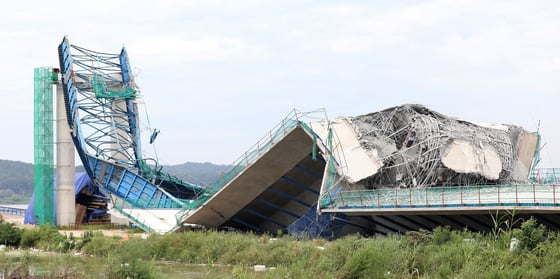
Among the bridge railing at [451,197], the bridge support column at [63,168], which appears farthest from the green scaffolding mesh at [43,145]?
the bridge railing at [451,197]

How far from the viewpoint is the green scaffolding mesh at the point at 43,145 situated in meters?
43.4

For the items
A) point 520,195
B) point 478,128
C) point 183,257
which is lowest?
point 183,257

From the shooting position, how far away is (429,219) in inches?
1080

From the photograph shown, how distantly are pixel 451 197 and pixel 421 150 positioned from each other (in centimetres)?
508

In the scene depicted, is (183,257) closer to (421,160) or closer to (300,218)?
(300,218)

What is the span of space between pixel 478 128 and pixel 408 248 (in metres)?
13.4

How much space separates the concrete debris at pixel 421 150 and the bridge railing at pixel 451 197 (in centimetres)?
167

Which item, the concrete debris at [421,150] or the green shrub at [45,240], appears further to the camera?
the green shrub at [45,240]

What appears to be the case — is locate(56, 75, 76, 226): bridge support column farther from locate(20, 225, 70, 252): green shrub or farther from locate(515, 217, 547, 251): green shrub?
locate(515, 217, 547, 251): green shrub

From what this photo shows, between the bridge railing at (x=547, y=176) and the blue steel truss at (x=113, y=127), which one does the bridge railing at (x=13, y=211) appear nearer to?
the blue steel truss at (x=113, y=127)

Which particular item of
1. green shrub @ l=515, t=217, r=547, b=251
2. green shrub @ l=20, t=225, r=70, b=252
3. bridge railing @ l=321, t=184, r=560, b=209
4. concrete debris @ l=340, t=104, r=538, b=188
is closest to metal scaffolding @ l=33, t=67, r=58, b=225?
green shrub @ l=20, t=225, r=70, b=252

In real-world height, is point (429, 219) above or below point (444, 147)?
below

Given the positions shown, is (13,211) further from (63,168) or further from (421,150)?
(421,150)

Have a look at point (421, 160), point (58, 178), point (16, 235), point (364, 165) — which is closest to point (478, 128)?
point (421, 160)
